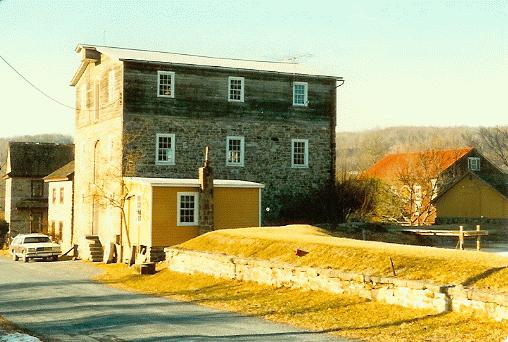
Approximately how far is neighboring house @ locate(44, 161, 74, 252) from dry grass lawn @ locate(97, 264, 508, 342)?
77.8 feet

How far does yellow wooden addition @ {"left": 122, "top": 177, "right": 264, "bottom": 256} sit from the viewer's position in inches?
1272

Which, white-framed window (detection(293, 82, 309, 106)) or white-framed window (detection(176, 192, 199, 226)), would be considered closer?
white-framed window (detection(176, 192, 199, 226))

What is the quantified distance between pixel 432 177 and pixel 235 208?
34.0 m

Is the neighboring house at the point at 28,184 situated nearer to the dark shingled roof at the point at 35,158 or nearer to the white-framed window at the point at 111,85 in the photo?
the dark shingled roof at the point at 35,158

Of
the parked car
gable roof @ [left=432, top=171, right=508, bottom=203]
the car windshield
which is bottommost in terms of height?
the parked car

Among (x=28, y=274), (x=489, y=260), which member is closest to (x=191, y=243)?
(x=28, y=274)

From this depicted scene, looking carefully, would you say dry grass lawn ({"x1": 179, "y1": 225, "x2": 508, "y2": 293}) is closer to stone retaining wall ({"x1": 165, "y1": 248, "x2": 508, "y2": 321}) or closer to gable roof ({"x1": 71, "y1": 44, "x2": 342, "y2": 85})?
stone retaining wall ({"x1": 165, "y1": 248, "x2": 508, "y2": 321})

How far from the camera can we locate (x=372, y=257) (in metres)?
19.8

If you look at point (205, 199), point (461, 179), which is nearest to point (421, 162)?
point (461, 179)

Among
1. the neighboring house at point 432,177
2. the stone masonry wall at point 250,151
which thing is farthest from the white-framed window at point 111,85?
the neighboring house at point 432,177

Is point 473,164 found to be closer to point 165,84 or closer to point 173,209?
point 165,84

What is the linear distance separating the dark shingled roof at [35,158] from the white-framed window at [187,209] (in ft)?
119

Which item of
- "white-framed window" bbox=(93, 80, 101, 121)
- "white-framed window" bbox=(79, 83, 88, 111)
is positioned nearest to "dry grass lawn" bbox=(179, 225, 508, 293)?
"white-framed window" bbox=(93, 80, 101, 121)

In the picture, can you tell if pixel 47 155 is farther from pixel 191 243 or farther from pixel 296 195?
pixel 191 243
